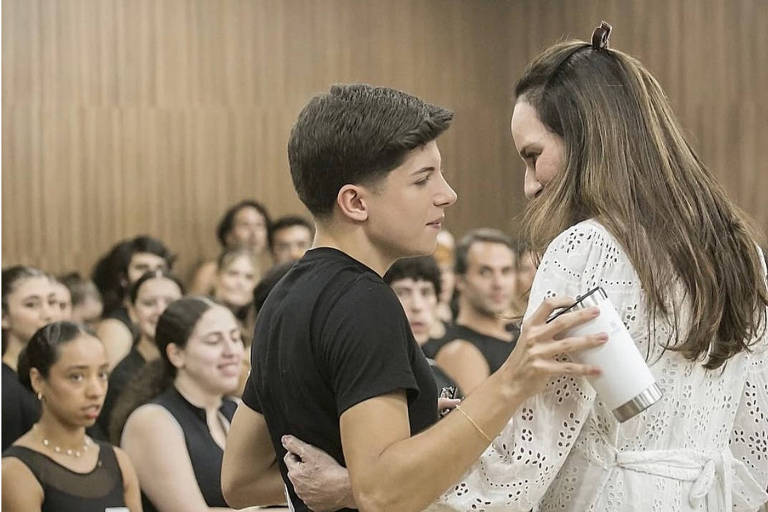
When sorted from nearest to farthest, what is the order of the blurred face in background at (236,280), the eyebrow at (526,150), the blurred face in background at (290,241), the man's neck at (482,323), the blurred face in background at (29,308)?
the eyebrow at (526,150), the blurred face in background at (29,308), the man's neck at (482,323), the blurred face in background at (236,280), the blurred face in background at (290,241)

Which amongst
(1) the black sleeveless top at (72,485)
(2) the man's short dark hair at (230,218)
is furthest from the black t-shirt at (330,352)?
(2) the man's short dark hair at (230,218)

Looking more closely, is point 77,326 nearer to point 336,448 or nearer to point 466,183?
point 336,448

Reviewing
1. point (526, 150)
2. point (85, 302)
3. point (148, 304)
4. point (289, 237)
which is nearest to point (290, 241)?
point (289, 237)

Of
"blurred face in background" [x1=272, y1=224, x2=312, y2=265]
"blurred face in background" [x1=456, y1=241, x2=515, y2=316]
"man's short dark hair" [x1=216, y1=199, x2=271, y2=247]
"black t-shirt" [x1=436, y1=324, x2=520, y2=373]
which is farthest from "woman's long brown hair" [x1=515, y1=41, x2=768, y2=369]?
"man's short dark hair" [x1=216, y1=199, x2=271, y2=247]

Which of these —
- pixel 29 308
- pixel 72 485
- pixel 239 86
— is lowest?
pixel 72 485

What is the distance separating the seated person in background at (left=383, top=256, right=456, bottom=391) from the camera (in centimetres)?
492

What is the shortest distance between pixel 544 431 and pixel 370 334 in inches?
11.6

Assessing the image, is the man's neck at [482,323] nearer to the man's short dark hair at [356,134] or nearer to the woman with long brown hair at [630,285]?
the woman with long brown hair at [630,285]

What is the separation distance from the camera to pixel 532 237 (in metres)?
1.76

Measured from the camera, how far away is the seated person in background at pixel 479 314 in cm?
487

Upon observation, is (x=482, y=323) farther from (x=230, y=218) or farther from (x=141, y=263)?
(x=230, y=218)

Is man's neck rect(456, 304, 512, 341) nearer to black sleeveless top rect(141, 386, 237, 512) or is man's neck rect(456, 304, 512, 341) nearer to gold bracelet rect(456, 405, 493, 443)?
black sleeveless top rect(141, 386, 237, 512)

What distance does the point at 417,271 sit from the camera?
5031 millimetres

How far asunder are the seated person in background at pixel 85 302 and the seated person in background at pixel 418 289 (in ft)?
5.98
